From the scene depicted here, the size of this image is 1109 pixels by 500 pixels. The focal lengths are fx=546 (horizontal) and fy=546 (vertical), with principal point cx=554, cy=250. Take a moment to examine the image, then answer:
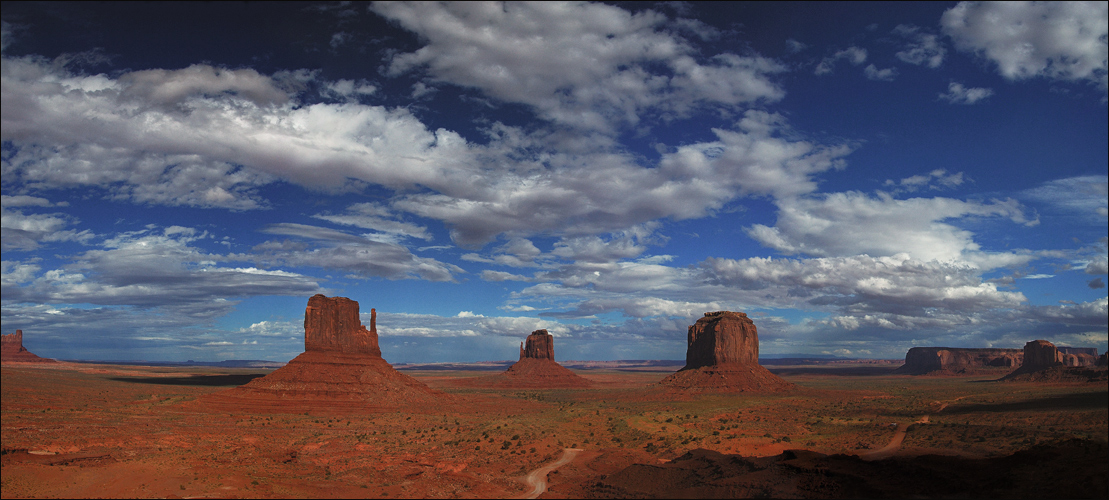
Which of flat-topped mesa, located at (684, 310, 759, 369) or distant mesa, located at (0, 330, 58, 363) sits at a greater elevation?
distant mesa, located at (0, 330, 58, 363)

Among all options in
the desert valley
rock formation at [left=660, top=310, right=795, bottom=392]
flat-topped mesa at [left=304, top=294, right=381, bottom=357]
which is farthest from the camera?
rock formation at [left=660, top=310, right=795, bottom=392]

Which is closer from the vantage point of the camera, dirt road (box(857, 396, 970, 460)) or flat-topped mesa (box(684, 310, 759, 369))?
dirt road (box(857, 396, 970, 460))

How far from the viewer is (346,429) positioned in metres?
70.8

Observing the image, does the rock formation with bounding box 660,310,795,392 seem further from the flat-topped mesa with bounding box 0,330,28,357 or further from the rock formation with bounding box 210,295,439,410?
the flat-topped mesa with bounding box 0,330,28,357

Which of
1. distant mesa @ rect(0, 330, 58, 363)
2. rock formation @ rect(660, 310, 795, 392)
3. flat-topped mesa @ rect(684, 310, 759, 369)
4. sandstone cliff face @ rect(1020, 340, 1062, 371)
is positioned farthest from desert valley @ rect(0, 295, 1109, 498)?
sandstone cliff face @ rect(1020, 340, 1062, 371)

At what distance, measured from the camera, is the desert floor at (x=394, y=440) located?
109ft

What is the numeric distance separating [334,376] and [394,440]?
39705 mm

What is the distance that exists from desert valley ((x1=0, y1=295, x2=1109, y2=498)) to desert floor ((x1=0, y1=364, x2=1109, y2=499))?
23 cm

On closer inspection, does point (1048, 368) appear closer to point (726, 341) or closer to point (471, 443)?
point (726, 341)

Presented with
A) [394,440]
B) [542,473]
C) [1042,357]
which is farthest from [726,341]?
[1042,357]

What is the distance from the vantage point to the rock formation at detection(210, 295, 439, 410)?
89.2 m

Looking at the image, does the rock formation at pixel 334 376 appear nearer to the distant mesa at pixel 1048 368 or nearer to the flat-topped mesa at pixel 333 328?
the flat-topped mesa at pixel 333 328

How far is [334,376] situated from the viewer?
9594 cm

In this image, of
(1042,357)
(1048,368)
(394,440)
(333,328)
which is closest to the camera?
(394,440)
